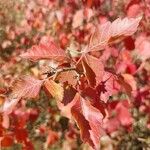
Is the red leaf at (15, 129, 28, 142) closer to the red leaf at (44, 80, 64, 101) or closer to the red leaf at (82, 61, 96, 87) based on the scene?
the red leaf at (44, 80, 64, 101)

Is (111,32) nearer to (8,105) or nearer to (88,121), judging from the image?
(88,121)

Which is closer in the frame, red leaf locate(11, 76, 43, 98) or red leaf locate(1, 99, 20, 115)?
red leaf locate(11, 76, 43, 98)

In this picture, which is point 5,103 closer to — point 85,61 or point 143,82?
point 85,61

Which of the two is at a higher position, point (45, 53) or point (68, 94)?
point (45, 53)

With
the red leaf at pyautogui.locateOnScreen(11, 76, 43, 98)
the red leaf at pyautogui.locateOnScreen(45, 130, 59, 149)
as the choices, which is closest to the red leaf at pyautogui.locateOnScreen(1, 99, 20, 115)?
the red leaf at pyautogui.locateOnScreen(11, 76, 43, 98)

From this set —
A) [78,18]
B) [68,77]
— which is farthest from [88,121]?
[78,18]

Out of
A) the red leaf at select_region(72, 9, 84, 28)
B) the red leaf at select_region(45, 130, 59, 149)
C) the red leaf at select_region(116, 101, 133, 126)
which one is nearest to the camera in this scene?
the red leaf at select_region(116, 101, 133, 126)

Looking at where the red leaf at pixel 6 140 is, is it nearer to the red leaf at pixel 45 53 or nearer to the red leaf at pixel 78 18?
the red leaf at pixel 45 53

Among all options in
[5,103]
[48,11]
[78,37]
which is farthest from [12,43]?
[5,103]
